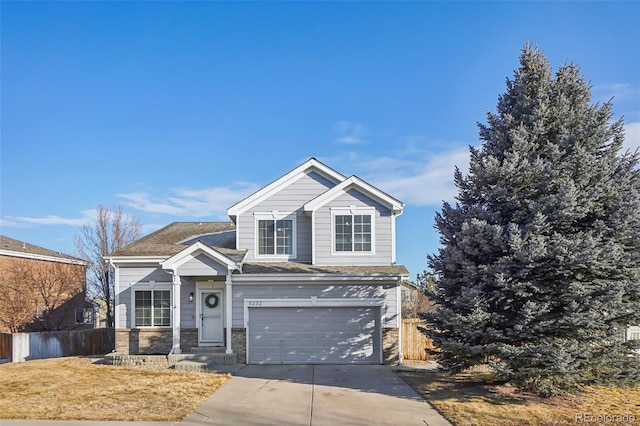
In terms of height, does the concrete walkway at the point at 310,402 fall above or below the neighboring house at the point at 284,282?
below

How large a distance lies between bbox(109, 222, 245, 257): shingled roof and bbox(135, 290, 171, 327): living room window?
4.69 feet

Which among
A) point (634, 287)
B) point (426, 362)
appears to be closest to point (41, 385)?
point (426, 362)

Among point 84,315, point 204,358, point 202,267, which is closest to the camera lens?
point 204,358

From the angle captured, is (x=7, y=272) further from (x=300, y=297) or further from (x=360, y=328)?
(x=360, y=328)

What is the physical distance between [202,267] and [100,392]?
17.0 ft

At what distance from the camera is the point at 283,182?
1714cm

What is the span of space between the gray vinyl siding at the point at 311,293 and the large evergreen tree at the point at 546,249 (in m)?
4.11

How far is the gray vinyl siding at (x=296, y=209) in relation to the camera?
16906 mm

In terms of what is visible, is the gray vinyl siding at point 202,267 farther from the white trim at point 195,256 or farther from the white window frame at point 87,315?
the white window frame at point 87,315

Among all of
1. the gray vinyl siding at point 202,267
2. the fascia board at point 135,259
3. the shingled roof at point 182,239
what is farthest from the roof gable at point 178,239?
the gray vinyl siding at point 202,267

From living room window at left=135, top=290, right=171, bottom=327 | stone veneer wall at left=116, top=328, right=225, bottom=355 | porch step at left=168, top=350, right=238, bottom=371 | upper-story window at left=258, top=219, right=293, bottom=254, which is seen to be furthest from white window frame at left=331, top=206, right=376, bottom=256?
living room window at left=135, top=290, right=171, bottom=327

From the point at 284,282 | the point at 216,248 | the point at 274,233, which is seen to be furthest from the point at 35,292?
the point at 284,282

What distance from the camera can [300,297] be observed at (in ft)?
51.4

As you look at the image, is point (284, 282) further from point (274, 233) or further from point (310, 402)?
point (310, 402)
